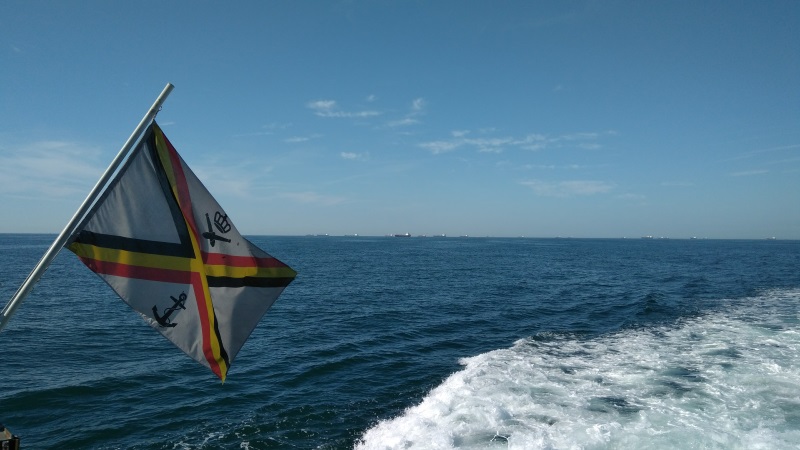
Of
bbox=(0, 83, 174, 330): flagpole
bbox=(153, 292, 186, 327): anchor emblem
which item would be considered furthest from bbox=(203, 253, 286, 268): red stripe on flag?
bbox=(0, 83, 174, 330): flagpole

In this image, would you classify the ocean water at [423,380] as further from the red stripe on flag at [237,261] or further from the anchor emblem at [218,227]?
the anchor emblem at [218,227]

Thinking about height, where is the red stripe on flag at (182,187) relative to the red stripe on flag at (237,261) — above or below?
above

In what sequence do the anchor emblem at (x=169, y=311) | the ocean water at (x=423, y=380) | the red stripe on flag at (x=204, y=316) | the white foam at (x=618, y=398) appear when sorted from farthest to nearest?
the ocean water at (x=423, y=380)
the white foam at (x=618, y=398)
the red stripe on flag at (x=204, y=316)
the anchor emblem at (x=169, y=311)

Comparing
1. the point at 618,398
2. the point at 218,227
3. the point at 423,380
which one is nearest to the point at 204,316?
the point at 218,227

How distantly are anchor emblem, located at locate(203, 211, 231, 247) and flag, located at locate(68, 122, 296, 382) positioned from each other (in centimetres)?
1

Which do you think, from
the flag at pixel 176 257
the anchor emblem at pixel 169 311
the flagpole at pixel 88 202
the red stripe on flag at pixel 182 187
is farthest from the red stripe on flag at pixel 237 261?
the flagpole at pixel 88 202

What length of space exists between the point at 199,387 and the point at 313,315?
49.2ft

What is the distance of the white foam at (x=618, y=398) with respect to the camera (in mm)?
12758

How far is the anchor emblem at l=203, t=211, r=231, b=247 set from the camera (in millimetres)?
6898

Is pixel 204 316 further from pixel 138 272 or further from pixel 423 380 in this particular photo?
pixel 423 380

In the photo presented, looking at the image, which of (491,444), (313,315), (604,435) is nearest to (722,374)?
(604,435)

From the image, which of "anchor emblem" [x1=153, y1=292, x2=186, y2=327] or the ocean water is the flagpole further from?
the ocean water

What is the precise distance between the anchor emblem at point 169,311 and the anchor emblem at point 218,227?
93 centimetres

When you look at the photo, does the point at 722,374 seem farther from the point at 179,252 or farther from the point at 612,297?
the point at 612,297
